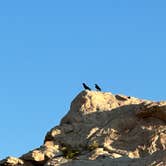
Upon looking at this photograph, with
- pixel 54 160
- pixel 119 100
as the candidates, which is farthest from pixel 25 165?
pixel 119 100

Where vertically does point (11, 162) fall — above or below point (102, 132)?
below

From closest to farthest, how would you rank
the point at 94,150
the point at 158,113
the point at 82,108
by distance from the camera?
the point at 94,150, the point at 158,113, the point at 82,108

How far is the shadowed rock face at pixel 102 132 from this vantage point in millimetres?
34656

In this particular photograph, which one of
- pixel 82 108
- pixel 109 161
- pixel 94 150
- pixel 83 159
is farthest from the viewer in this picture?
pixel 82 108

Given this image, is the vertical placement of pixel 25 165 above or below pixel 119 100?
below

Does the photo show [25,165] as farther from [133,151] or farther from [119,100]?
[119,100]

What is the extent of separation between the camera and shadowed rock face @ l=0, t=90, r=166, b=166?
34656 millimetres

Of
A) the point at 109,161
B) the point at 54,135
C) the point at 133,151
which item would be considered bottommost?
the point at 109,161

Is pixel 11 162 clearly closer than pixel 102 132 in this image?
Yes

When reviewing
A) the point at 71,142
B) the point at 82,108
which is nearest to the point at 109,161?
the point at 71,142

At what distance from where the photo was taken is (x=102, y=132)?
3672cm

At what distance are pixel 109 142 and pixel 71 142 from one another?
195cm

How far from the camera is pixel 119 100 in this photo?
40.3 meters

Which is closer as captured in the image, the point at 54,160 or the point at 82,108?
the point at 54,160
